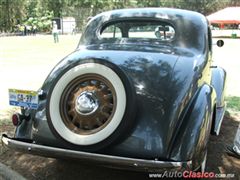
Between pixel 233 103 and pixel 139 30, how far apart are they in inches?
103

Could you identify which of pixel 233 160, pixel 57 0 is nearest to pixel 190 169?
pixel 233 160

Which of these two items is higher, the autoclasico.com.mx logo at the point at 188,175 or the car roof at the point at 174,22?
the car roof at the point at 174,22

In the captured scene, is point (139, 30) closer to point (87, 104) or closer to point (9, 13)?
point (87, 104)

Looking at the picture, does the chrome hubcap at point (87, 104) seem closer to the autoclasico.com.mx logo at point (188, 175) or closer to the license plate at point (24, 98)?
the license plate at point (24, 98)

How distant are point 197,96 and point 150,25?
1.72 metres

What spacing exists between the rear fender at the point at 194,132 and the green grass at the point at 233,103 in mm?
3142

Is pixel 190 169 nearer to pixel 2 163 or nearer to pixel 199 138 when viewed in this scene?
pixel 199 138

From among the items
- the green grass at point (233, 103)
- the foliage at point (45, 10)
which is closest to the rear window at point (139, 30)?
the green grass at point (233, 103)

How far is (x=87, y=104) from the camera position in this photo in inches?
135

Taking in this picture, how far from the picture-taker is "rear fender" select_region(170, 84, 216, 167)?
126 inches

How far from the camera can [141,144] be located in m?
3.26

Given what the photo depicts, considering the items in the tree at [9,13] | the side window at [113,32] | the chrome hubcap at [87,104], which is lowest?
the tree at [9,13]

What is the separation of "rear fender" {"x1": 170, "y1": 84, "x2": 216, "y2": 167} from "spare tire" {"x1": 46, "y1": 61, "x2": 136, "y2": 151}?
1.50 feet

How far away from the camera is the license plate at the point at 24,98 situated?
3701 mm
